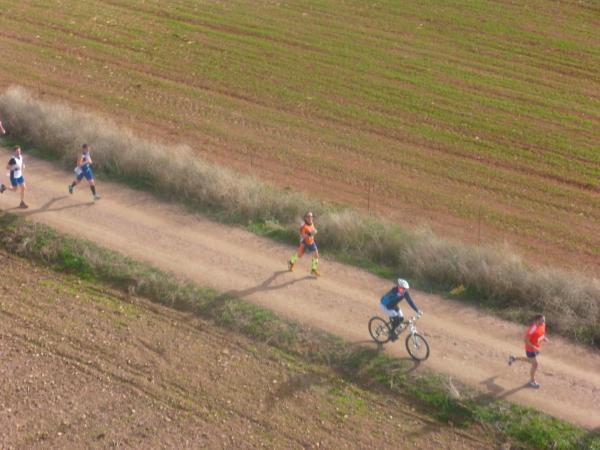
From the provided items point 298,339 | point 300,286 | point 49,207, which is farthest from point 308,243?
point 49,207

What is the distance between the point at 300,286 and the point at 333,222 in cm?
250

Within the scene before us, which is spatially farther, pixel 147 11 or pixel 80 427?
pixel 147 11

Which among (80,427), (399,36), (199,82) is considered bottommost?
(80,427)

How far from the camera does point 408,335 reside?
1499cm

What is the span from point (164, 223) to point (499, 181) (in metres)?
11.9

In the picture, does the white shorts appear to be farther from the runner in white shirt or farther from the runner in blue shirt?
the runner in white shirt

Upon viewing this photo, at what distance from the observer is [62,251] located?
17750 mm

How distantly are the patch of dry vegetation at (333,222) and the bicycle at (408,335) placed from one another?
240 centimetres

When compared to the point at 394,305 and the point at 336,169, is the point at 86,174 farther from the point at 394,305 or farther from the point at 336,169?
the point at 394,305

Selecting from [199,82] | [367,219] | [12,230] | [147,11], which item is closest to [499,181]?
[367,219]

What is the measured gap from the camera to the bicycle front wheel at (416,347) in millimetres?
14719

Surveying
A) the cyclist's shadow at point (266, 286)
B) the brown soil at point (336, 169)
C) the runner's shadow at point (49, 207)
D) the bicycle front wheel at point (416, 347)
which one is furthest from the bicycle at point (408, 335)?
the runner's shadow at point (49, 207)

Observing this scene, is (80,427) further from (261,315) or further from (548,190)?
(548,190)

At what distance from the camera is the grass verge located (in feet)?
43.8
